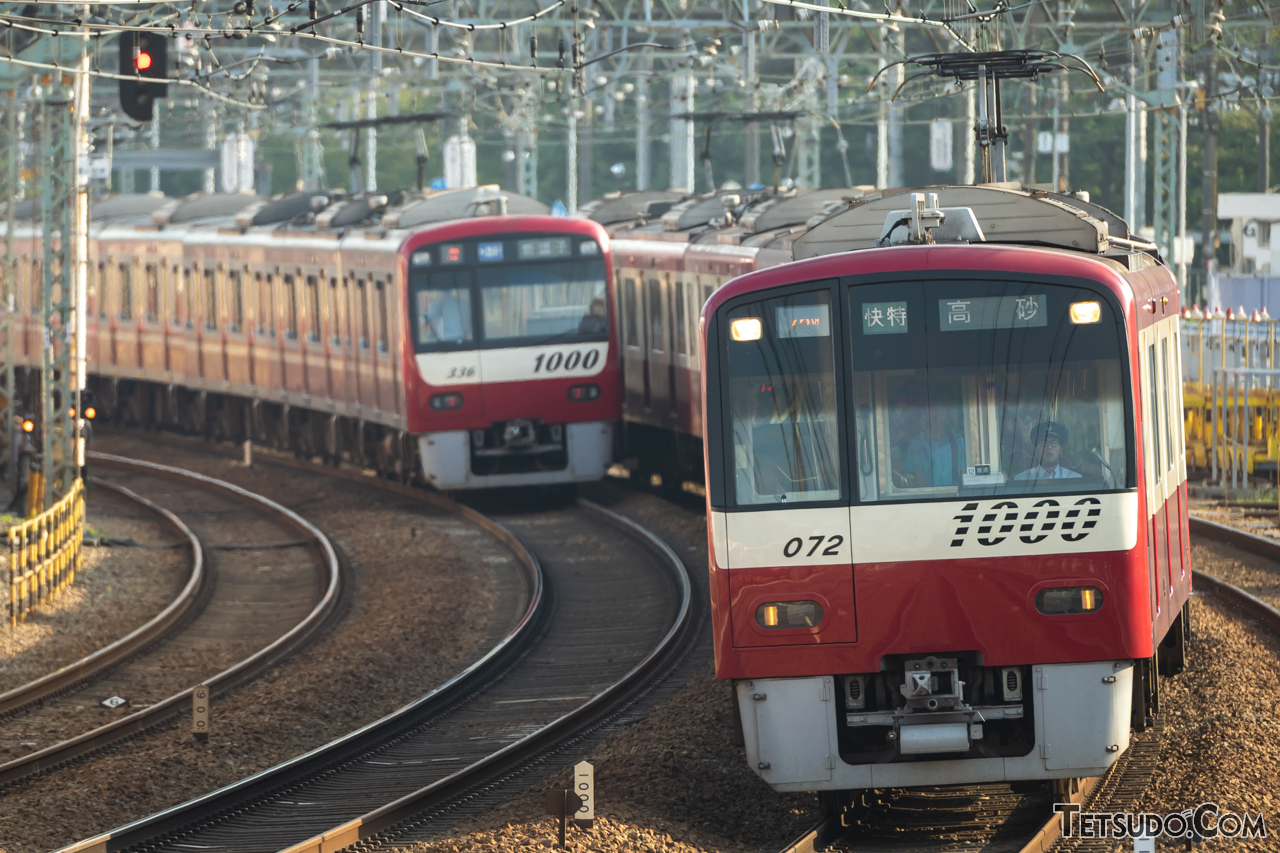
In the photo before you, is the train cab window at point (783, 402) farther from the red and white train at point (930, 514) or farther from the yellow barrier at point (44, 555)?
the yellow barrier at point (44, 555)

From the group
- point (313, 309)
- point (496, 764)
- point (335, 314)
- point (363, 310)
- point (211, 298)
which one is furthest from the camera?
point (211, 298)

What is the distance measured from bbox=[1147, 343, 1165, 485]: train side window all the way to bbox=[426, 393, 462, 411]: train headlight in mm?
11695

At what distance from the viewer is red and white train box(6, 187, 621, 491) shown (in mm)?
19812

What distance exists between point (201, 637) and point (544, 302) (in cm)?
598

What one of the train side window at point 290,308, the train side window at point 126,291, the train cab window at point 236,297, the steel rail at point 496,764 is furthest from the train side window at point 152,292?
the steel rail at point 496,764

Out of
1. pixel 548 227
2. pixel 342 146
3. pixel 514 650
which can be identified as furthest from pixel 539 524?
pixel 342 146

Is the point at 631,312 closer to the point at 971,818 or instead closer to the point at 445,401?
the point at 445,401

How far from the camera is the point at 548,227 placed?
19672 millimetres

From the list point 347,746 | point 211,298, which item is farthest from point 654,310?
point 347,746

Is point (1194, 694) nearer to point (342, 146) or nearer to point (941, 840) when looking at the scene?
point (941, 840)

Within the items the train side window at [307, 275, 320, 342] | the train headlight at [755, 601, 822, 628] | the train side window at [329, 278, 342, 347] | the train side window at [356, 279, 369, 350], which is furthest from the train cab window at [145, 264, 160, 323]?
the train headlight at [755, 601, 822, 628]

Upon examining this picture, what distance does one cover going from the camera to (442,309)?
1986 centimetres

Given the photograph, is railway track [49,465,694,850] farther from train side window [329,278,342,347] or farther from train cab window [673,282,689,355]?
train side window [329,278,342,347]

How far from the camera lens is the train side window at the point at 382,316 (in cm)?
2089
